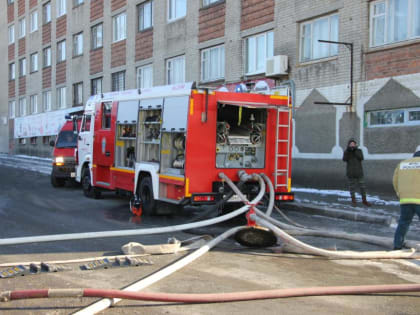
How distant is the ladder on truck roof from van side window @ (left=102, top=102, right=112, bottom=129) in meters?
4.72

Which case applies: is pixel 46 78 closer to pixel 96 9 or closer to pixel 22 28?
pixel 22 28

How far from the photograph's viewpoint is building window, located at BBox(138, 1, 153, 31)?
26.2 m

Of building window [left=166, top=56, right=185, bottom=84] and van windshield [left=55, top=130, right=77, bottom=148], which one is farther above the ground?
building window [left=166, top=56, right=185, bottom=84]

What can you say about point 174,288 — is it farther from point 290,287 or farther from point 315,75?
point 315,75

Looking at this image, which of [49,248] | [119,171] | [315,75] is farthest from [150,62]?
[49,248]

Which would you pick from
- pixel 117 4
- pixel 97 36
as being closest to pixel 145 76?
Answer: pixel 117 4

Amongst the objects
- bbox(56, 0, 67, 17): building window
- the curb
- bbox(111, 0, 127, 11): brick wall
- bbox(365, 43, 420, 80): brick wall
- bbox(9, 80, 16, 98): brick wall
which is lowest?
the curb

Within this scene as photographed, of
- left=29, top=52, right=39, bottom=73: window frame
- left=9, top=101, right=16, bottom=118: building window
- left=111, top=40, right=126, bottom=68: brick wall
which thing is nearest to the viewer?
left=111, top=40, right=126, bottom=68: brick wall

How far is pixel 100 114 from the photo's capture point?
14.1m

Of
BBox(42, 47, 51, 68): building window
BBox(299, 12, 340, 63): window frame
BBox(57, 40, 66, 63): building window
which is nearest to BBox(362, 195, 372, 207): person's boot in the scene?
BBox(299, 12, 340, 63): window frame

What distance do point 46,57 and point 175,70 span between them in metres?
18.2

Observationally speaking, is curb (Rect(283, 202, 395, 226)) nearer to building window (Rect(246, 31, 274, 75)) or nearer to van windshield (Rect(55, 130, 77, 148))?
building window (Rect(246, 31, 274, 75))

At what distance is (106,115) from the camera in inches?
548

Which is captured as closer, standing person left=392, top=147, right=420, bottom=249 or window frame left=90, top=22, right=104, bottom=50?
standing person left=392, top=147, right=420, bottom=249
